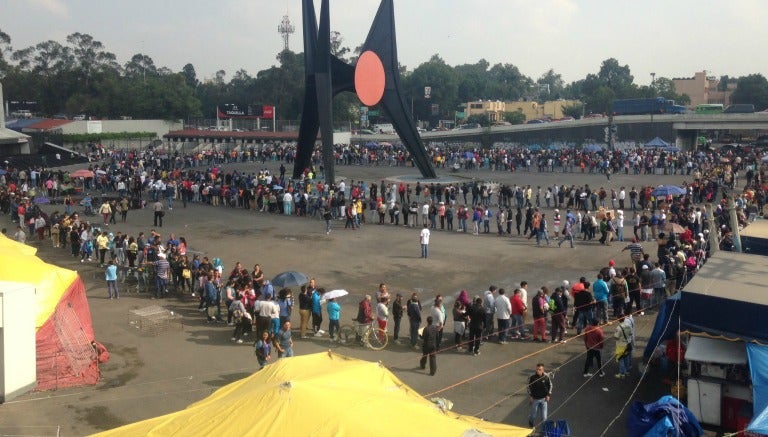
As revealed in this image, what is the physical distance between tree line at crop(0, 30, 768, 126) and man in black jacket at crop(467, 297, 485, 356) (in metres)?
70.6

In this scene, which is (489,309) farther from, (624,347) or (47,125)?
(47,125)

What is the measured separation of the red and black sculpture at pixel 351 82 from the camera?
33.8 metres

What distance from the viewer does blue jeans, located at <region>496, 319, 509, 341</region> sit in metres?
14.1

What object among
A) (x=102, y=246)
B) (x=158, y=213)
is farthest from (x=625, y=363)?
(x=158, y=213)

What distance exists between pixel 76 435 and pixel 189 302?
A: 24.7 ft

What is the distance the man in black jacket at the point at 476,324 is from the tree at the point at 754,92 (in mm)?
106787

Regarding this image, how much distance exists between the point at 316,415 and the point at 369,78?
30.4m

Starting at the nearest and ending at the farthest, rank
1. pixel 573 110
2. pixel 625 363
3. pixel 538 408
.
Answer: pixel 538 408
pixel 625 363
pixel 573 110

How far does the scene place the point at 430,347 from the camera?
41.2 feet

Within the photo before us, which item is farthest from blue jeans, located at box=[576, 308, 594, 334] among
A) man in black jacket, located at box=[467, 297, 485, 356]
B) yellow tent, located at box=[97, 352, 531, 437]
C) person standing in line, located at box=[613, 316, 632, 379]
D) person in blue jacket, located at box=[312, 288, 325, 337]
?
yellow tent, located at box=[97, 352, 531, 437]

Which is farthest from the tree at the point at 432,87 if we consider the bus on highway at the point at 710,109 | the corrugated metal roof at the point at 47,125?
the corrugated metal roof at the point at 47,125

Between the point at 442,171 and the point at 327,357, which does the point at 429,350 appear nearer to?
the point at 327,357

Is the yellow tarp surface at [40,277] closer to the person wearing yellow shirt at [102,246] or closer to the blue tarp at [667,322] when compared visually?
the person wearing yellow shirt at [102,246]

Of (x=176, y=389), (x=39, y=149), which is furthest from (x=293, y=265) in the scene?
(x=39, y=149)
